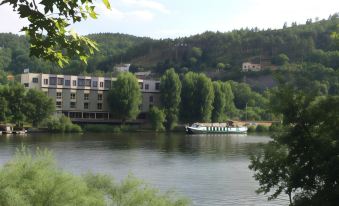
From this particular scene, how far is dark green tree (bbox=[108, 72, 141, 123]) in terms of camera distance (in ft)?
367

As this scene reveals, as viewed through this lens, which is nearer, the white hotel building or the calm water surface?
the calm water surface

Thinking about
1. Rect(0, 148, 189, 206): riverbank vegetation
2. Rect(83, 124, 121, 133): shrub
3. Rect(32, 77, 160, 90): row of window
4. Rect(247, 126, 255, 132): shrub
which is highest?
Rect(32, 77, 160, 90): row of window

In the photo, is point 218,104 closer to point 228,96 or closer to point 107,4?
point 228,96

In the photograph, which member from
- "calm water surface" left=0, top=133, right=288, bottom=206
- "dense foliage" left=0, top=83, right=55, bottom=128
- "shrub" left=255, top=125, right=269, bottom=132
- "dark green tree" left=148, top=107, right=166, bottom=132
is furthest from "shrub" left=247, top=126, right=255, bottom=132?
"calm water surface" left=0, top=133, right=288, bottom=206

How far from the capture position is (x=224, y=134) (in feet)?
394

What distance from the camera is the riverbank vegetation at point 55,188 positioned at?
20.7 metres

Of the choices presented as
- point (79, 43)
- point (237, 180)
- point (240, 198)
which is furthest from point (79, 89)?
point (79, 43)

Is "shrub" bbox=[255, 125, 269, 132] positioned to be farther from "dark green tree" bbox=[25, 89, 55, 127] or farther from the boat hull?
→ "dark green tree" bbox=[25, 89, 55, 127]

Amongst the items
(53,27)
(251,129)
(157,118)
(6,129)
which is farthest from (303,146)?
(251,129)

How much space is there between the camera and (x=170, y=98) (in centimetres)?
11762

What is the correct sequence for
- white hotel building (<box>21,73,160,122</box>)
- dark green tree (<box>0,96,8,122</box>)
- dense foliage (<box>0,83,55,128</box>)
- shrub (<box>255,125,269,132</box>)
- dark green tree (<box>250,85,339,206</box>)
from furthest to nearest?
1. shrub (<box>255,125,269,132</box>)
2. white hotel building (<box>21,73,160,122</box>)
3. dense foliage (<box>0,83,55,128</box>)
4. dark green tree (<box>0,96,8,122</box>)
5. dark green tree (<box>250,85,339,206</box>)

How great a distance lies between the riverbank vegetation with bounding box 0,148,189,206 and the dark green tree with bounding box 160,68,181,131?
91.4 metres

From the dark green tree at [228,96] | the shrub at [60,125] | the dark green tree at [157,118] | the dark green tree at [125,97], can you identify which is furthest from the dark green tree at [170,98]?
the shrub at [60,125]

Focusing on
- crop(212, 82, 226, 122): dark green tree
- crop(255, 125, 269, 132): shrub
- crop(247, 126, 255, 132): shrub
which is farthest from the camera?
crop(247, 126, 255, 132): shrub
